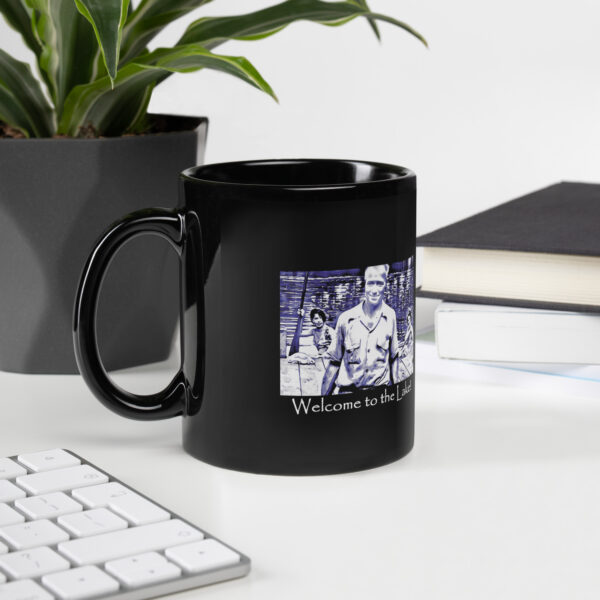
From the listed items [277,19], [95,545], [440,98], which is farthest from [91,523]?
[440,98]

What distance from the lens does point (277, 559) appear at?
48 centimetres

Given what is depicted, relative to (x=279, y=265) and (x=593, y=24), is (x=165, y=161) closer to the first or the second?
(x=279, y=265)

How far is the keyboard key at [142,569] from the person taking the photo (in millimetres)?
434

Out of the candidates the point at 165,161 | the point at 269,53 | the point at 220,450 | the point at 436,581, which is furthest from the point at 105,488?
the point at 269,53

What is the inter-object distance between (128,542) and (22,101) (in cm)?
37

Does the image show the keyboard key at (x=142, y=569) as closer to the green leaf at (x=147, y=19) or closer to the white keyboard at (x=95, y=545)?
the white keyboard at (x=95, y=545)

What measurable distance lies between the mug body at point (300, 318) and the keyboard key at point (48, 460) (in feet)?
0.23

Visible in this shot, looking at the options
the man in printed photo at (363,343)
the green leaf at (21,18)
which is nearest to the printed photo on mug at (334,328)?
the man in printed photo at (363,343)

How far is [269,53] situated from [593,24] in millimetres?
374

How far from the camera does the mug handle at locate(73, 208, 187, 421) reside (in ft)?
1.89

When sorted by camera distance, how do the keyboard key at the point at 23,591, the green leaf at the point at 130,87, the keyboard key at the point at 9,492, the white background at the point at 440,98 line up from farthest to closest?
the white background at the point at 440,98 < the green leaf at the point at 130,87 < the keyboard key at the point at 9,492 < the keyboard key at the point at 23,591

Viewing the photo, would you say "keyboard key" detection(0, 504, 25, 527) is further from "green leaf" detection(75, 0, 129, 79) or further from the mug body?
"green leaf" detection(75, 0, 129, 79)

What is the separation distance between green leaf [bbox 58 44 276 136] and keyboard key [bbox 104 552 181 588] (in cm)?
31

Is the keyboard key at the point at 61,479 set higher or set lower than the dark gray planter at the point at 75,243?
lower
